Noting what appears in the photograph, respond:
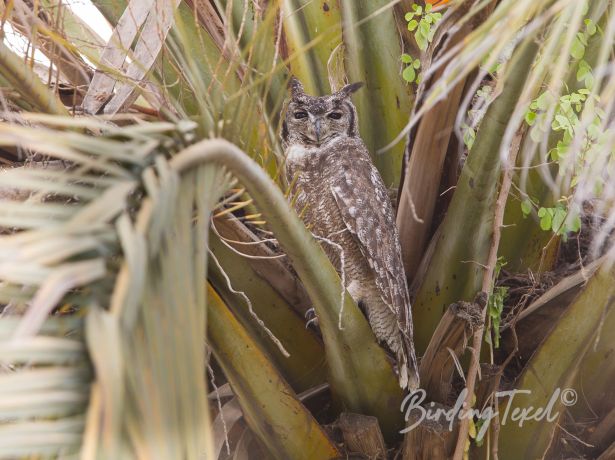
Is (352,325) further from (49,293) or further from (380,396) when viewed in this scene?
(49,293)

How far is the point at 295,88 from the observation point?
9.39ft

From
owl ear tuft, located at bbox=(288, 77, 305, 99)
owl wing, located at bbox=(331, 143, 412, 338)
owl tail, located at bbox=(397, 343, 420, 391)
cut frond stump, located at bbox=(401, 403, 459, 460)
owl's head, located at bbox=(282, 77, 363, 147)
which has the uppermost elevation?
owl ear tuft, located at bbox=(288, 77, 305, 99)

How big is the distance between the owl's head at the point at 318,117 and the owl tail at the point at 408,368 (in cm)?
99

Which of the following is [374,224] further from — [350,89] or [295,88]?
Result: [295,88]

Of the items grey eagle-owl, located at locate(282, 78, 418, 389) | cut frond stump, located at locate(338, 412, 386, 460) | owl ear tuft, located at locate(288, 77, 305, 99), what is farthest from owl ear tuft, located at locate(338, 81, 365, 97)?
cut frond stump, located at locate(338, 412, 386, 460)

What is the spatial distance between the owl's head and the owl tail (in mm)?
992

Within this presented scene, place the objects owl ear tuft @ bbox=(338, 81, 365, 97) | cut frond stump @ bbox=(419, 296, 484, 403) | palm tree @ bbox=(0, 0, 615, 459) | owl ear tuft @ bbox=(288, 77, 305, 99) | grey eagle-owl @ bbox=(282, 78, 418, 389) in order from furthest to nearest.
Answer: owl ear tuft @ bbox=(288, 77, 305, 99) < owl ear tuft @ bbox=(338, 81, 365, 97) < grey eagle-owl @ bbox=(282, 78, 418, 389) < cut frond stump @ bbox=(419, 296, 484, 403) < palm tree @ bbox=(0, 0, 615, 459)

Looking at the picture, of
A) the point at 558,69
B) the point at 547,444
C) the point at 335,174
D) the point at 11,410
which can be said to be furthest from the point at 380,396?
the point at 11,410

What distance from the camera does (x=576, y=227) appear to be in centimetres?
211

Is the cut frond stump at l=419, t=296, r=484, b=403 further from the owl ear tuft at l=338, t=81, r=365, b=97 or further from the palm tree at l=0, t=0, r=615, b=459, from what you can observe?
the owl ear tuft at l=338, t=81, r=365, b=97

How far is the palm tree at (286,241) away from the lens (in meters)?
0.80

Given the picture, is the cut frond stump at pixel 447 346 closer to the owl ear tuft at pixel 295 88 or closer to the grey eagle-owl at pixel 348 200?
the grey eagle-owl at pixel 348 200

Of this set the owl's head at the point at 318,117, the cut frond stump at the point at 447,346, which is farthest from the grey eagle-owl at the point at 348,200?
the cut frond stump at the point at 447,346

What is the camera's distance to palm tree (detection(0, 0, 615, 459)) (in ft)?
2.64
